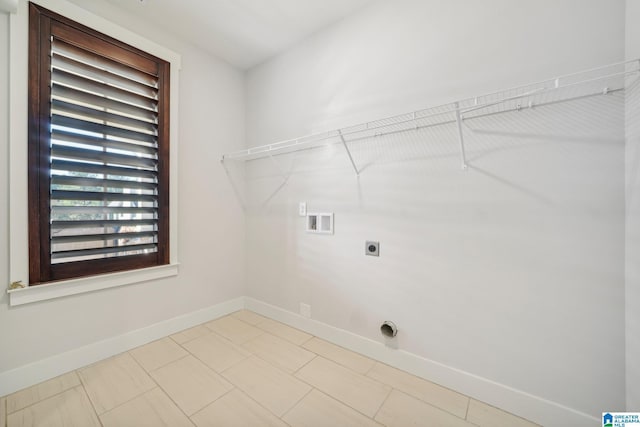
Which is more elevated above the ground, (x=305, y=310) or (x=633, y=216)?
(x=633, y=216)

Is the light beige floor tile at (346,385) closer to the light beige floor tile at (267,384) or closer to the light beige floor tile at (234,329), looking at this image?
the light beige floor tile at (267,384)

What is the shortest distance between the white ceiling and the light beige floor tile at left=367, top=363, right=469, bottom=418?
8.43 feet

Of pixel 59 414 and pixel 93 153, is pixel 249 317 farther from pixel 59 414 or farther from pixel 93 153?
pixel 93 153

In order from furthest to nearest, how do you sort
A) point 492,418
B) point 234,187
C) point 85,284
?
point 234,187 < point 85,284 < point 492,418

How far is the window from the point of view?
1.50m

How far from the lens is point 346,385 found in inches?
58.2

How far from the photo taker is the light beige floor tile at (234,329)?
80.0 inches

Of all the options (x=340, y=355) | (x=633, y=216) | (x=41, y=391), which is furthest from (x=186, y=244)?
(x=633, y=216)

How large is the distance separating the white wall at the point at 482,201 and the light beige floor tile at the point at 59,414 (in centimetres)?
144

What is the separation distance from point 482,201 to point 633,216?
1.74 ft

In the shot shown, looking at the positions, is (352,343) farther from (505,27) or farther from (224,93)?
(224,93)

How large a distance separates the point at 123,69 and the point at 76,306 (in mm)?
1737

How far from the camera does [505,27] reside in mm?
1288

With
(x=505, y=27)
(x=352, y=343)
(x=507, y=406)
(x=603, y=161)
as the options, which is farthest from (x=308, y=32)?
(x=507, y=406)
